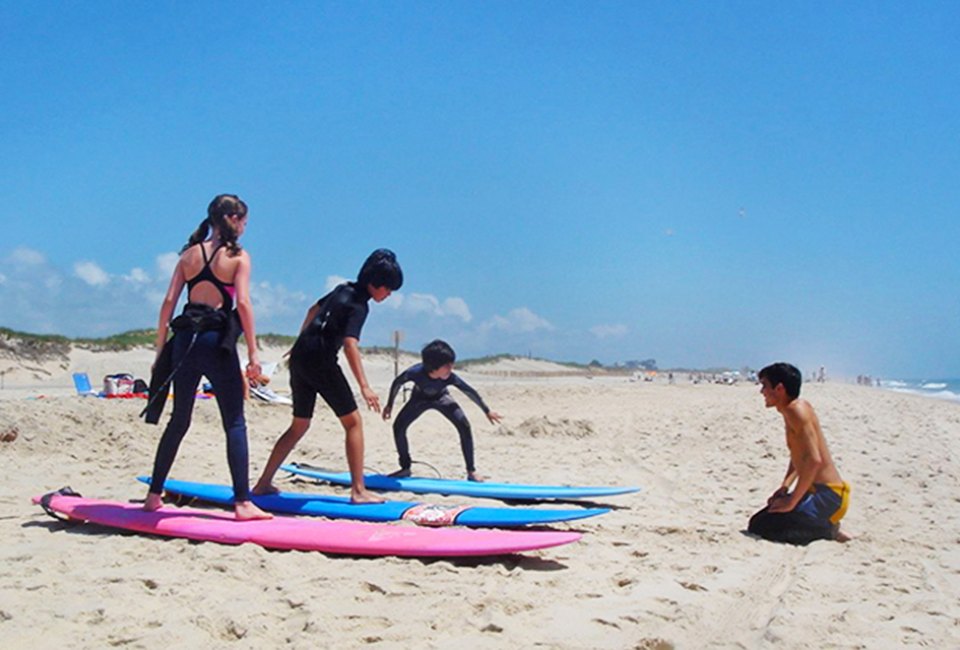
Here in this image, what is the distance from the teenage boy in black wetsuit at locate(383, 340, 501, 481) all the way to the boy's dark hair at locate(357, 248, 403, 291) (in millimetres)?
1816

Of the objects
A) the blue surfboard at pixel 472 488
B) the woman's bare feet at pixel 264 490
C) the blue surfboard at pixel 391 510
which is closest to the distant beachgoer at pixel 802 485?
the blue surfboard at pixel 391 510

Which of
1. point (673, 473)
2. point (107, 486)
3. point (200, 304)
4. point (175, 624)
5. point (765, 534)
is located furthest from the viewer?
point (673, 473)

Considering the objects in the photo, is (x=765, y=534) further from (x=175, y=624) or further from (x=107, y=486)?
(x=107, y=486)

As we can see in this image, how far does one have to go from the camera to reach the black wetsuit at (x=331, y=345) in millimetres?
5168

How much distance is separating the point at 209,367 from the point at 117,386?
894 centimetres

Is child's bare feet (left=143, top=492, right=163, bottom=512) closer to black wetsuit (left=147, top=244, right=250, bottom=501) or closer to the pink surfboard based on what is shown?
the pink surfboard

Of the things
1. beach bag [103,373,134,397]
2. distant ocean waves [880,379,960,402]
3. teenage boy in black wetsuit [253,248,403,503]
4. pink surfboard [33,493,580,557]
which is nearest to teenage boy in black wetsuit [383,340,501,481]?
teenage boy in black wetsuit [253,248,403,503]

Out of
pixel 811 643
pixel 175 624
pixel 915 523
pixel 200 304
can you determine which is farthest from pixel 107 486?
pixel 915 523

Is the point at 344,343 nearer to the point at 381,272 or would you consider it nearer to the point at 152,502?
the point at 381,272

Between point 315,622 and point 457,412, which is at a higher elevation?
point 457,412

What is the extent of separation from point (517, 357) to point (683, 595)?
46.4 metres

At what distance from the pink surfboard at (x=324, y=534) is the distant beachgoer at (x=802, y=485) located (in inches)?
67.3

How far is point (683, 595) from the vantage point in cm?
362

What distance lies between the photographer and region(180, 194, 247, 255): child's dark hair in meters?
4.52
